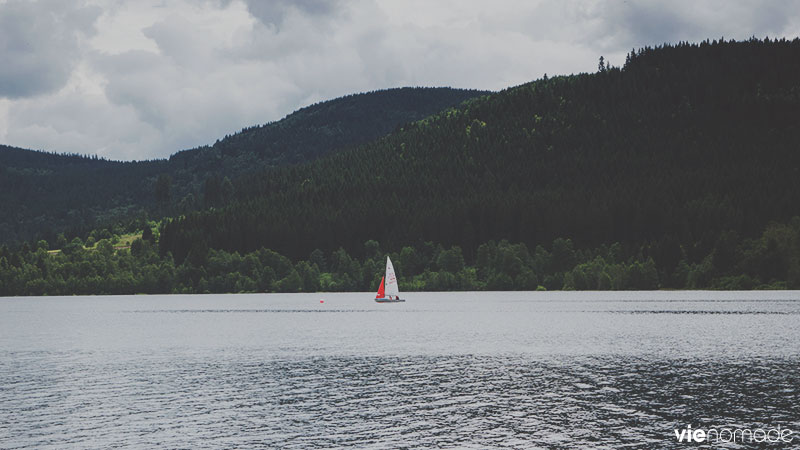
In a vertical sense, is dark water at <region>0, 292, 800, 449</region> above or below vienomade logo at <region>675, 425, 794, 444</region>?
above

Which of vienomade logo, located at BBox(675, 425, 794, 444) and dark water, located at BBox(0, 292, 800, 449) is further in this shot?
dark water, located at BBox(0, 292, 800, 449)

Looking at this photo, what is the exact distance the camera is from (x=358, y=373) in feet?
245

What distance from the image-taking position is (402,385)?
217 feet

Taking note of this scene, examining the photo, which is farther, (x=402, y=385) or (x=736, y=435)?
(x=402, y=385)

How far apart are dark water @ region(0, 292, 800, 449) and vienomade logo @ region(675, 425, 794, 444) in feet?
3.28

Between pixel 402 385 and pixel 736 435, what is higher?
pixel 402 385

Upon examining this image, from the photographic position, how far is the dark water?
48.3 metres

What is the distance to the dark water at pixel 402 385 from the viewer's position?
159ft

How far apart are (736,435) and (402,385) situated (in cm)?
2701

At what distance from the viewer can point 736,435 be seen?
151 ft

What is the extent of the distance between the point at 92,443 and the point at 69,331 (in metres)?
93.4

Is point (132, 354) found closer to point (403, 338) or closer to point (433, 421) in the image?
point (403, 338)

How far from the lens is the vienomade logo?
44594mm

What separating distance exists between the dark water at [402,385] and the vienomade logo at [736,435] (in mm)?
999
